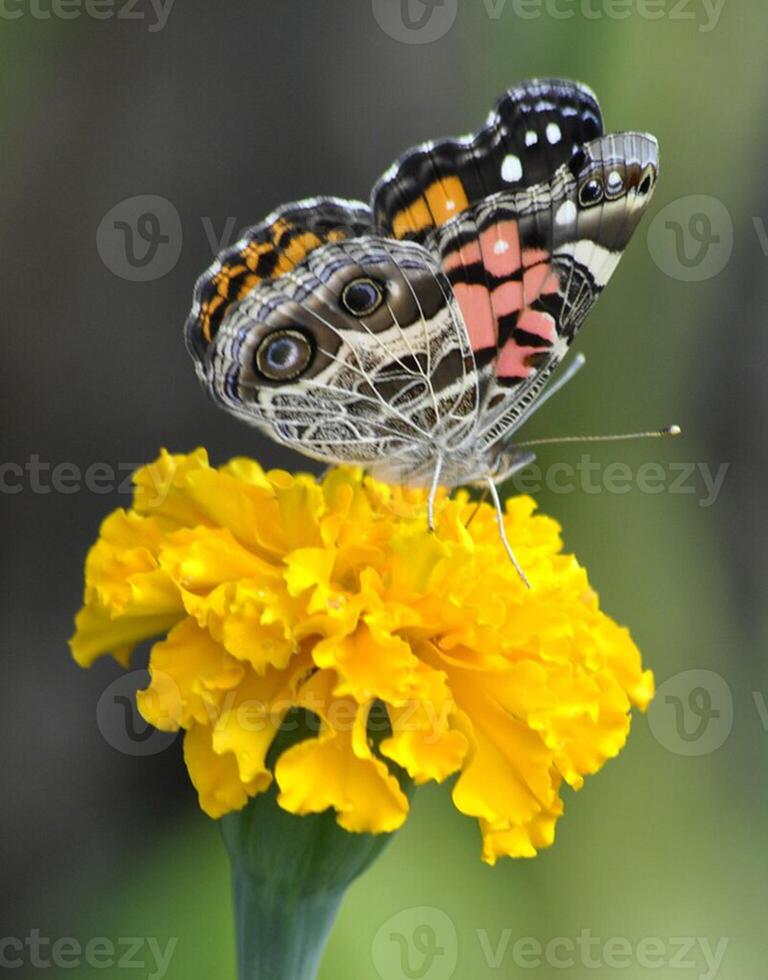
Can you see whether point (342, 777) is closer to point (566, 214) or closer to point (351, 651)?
point (351, 651)

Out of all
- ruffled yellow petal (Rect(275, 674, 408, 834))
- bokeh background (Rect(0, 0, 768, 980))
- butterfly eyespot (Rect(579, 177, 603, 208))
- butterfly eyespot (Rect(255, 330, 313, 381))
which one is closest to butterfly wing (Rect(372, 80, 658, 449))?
butterfly eyespot (Rect(579, 177, 603, 208))

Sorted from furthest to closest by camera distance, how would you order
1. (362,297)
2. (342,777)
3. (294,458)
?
(294,458) < (362,297) < (342,777)

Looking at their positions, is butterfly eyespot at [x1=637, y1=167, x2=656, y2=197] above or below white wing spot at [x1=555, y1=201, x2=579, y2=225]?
above

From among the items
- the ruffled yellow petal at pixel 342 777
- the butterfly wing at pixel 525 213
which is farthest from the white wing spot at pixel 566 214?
the ruffled yellow petal at pixel 342 777

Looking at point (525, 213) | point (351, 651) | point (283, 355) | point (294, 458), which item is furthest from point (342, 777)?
point (294, 458)

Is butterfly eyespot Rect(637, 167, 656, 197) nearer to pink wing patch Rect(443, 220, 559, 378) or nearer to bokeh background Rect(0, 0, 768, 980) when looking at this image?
pink wing patch Rect(443, 220, 559, 378)

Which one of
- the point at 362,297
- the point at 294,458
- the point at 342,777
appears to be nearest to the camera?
the point at 342,777

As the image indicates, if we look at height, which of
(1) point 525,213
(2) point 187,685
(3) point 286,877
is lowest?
(3) point 286,877

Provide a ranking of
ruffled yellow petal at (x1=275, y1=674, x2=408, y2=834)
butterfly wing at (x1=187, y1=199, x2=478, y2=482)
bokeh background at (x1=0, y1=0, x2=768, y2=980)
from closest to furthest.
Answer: ruffled yellow petal at (x1=275, y1=674, x2=408, y2=834) < butterfly wing at (x1=187, y1=199, x2=478, y2=482) < bokeh background at (x1=0, y1=0, x2=768, y2=980)
